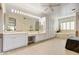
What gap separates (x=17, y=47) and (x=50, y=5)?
922 millimetres

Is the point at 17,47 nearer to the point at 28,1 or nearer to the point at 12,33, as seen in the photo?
the point at 12,33

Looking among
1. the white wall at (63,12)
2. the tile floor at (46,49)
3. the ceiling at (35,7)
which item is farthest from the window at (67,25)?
the ceiling at (35,7)

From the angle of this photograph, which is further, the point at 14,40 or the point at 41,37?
the point at 41,37

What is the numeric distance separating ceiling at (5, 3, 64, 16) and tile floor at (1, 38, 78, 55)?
0.54m

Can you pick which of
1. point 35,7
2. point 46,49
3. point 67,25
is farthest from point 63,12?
point 46,49

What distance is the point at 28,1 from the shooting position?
78.3 inches

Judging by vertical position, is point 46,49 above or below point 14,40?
below

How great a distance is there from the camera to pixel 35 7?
2.02 metres

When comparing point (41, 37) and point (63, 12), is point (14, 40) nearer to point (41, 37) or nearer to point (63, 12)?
point (41, 37)

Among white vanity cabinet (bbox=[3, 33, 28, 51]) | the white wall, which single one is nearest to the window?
the white wall

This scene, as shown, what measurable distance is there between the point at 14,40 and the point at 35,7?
677 mm

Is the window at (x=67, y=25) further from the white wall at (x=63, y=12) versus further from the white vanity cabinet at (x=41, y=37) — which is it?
the white vanity cabinet at (x=41, y=37)

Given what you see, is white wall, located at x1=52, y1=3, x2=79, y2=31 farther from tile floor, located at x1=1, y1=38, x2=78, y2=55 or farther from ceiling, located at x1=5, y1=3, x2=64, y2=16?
tile floor, located at x1=1, y1=38, x2=78, y2=55

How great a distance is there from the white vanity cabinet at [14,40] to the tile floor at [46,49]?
9 centimetres
